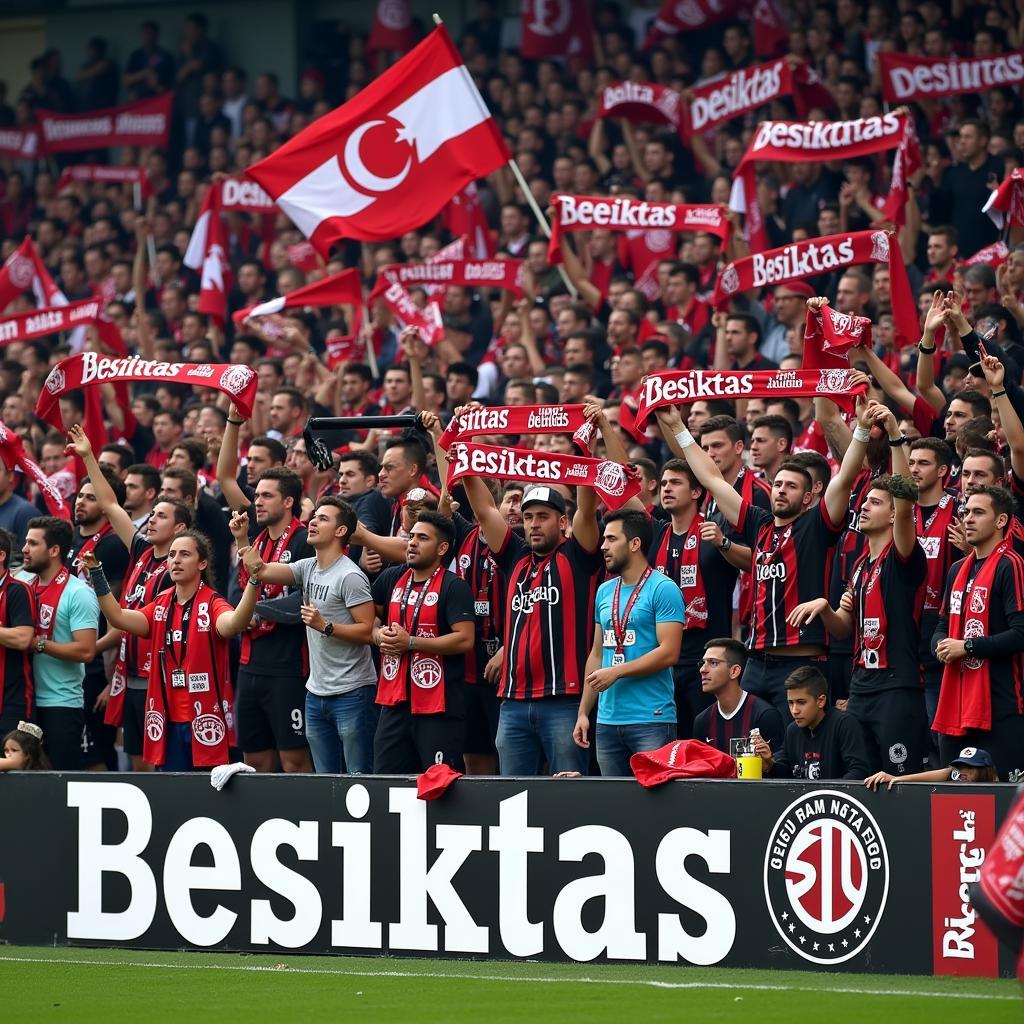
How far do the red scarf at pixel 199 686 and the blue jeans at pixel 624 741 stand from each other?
2.69 metres

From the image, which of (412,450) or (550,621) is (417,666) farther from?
(412,450)

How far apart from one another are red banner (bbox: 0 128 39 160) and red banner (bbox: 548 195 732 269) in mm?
12519

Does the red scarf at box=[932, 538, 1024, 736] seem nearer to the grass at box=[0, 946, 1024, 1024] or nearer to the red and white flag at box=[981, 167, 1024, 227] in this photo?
the grass at box=[0, 946, 1024, 1024]

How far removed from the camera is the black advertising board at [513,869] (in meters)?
9.14

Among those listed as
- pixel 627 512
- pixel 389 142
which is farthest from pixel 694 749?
pixel 389 142

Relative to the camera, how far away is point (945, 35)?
18094mm

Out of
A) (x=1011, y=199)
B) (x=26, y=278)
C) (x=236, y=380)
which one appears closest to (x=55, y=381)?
(x=236, y=380)

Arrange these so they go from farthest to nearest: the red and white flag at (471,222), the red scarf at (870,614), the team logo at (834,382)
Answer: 1. the red and white flag at (471,222)
2. the team logo at (834,382)
3. the red scarf at (870,614)

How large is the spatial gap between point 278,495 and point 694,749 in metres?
Answer: 3.95

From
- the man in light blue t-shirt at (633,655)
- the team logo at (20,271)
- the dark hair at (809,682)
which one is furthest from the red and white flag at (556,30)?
the dark hair at (809,682)

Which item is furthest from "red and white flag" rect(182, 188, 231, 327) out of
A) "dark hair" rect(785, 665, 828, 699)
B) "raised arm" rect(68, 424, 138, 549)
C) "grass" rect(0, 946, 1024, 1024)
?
"dark hair" rect(785, 665, 828, 699)

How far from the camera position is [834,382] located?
36.2 feet

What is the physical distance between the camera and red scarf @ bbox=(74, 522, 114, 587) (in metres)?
13.0

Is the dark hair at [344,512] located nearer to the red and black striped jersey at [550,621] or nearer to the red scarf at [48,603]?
the red and black striped jersey at [550,621]
